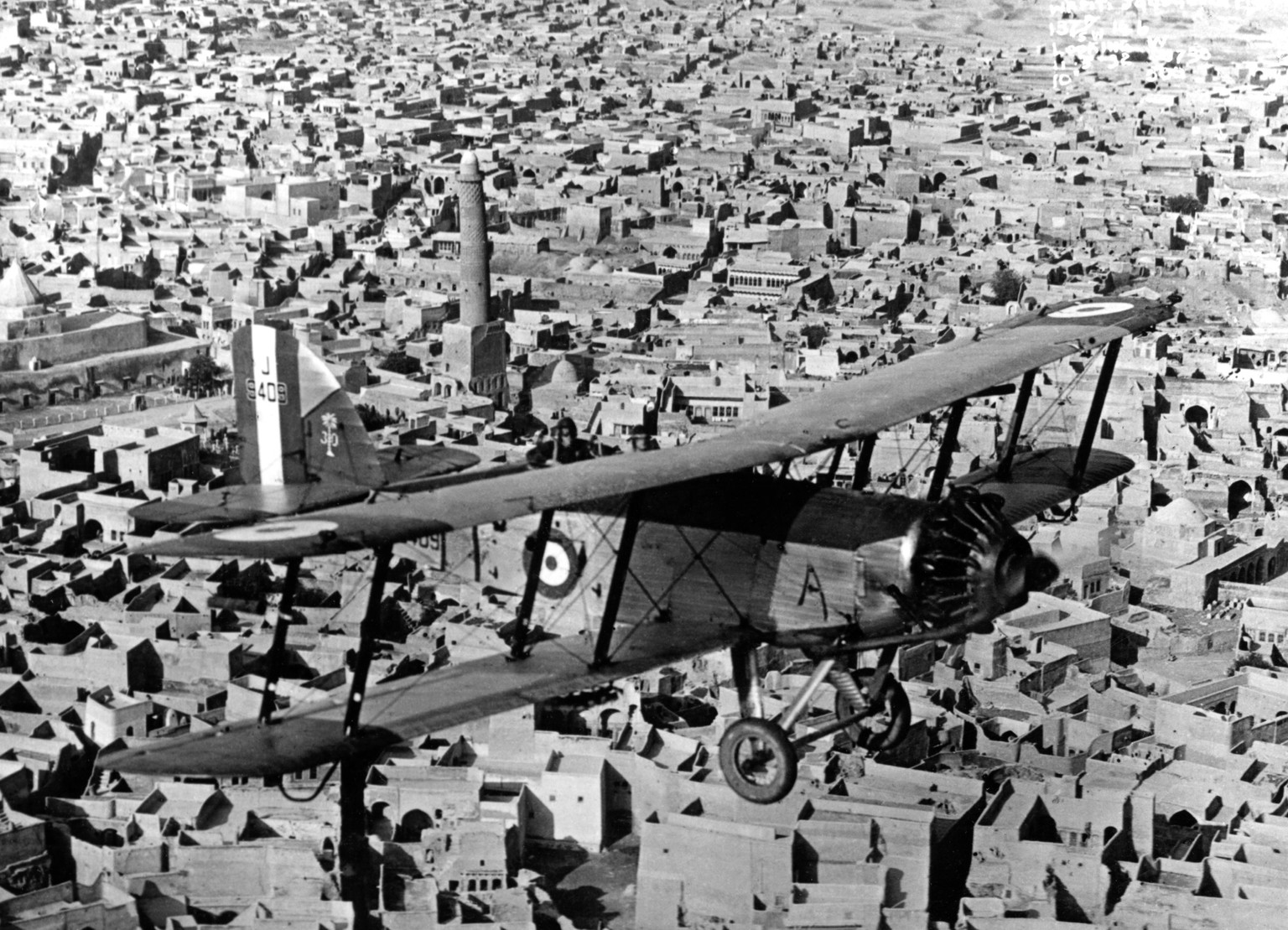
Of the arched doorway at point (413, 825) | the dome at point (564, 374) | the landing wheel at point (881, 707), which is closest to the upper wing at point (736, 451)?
the landing wheel at point (881, 707)

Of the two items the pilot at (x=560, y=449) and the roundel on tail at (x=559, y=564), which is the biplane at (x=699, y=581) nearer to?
the roundel on tail at (x=559, y=564)

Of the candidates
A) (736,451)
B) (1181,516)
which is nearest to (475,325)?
(1181,516)

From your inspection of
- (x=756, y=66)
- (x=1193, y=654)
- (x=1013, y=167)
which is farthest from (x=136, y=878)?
(x=756, y=66)

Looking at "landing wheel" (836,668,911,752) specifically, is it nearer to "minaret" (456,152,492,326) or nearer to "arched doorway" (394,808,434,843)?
"arched doorway" (394,808,434,843)

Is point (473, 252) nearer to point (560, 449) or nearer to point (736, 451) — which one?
point (560, 449)

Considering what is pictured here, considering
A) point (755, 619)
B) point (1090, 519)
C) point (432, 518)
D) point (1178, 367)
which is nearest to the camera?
point (432, 518)

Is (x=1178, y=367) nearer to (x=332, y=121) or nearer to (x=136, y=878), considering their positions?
(x=136, y=878)
